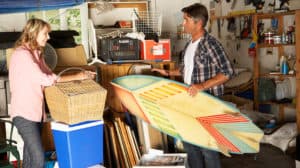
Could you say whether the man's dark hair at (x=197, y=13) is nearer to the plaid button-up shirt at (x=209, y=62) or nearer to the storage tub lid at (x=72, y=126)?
the plaid button-up shirt at (x=209, y=62)

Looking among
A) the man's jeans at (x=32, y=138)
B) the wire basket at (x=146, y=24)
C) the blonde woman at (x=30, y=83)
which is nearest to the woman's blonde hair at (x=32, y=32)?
the blonde woman at (x=30, y=83)

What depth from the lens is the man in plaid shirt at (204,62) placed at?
2.62 meters

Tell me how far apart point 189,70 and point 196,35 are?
27cm

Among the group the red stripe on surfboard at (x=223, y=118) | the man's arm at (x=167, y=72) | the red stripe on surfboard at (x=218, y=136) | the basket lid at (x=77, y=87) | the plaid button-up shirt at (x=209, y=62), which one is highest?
the plaid button-up shirt at (x=209, y=62)

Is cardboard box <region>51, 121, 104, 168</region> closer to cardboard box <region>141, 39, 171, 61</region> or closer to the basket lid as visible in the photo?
the basket lid

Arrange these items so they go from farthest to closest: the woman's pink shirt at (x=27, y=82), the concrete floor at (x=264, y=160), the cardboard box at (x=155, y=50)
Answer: the concrete floor at (x=264, y=160)
the cardboard box at (x=155, y=50)
the woman's pink shirt at (x=27, y=82)

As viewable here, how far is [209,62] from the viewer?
2.67 m

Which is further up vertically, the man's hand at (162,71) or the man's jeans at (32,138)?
the man's hand at (162,71)

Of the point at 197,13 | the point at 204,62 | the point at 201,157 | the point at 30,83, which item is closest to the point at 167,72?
the point at 204,62

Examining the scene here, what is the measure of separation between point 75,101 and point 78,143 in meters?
0.34

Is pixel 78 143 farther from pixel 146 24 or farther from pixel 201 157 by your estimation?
pixel 146 24

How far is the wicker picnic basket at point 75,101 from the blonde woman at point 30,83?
0.33 feet

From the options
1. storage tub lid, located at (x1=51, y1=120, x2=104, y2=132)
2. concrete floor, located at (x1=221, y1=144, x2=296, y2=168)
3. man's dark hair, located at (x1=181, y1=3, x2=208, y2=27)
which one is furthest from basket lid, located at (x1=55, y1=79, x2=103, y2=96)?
concrete floor, located at (x1=221, y1=144, x2=296, y2=168)

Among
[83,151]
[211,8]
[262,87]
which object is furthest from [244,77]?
[83,151]
